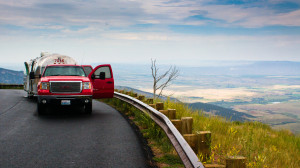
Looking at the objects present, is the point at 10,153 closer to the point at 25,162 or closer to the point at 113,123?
the point at 25,162

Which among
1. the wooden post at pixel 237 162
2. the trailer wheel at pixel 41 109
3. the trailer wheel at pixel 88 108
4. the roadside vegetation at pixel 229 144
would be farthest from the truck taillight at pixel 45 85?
the wooden post at pixel 237 162

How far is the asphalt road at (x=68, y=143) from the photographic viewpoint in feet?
19.5

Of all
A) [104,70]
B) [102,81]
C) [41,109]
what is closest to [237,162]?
[102,81]

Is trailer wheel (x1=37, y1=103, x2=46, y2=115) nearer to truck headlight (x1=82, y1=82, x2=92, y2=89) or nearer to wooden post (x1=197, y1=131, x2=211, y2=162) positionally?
truck headlight (x1=82, y1=82, x2=92, y2=89)

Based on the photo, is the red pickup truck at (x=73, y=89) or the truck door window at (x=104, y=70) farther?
the truck door window at (x=104, y=70)

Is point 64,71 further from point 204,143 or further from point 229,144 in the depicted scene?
point 204,143

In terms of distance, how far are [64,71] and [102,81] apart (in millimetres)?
1811

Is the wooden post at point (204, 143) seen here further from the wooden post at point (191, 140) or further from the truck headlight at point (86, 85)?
the truck headlight at point (86, 85)

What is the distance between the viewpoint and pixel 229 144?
6988 millimetres

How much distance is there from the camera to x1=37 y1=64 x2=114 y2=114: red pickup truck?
12273 mm

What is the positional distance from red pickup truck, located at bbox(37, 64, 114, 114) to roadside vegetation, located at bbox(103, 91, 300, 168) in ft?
5.99

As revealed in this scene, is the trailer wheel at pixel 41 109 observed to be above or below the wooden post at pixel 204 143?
below

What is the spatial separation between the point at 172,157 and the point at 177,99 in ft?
21.7

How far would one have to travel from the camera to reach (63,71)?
13898 mm
